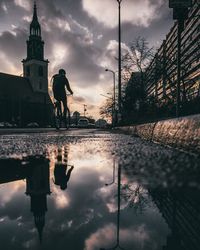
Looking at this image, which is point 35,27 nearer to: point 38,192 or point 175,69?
point 175,69

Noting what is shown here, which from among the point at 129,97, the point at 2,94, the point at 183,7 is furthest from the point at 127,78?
the point at 2,94

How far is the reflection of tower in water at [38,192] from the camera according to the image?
0.82 m

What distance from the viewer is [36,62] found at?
7906 centimetres

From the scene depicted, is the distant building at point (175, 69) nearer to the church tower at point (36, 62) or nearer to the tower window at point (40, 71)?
the church tower at point (36, 62)

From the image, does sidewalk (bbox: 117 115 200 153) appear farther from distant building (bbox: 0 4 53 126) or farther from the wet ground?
distant building (bbox: 0 4 53 126)

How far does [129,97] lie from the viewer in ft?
137

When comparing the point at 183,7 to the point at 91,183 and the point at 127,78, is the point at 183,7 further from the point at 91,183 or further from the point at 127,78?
the point at 127,78

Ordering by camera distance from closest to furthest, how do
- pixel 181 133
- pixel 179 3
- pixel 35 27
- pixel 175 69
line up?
pixel 181 133 → pixel 179 3 → pixel 175 69 → pixel 35 27

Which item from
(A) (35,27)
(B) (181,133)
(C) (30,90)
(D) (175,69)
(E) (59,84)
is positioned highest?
(A) (35,27)

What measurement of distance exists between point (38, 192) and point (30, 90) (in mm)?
80502

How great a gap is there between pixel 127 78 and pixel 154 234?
116ft

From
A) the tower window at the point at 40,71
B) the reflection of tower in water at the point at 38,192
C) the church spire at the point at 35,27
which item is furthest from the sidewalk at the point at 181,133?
the church spire at the point at 35,27

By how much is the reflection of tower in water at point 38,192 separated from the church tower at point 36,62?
79.9 metres

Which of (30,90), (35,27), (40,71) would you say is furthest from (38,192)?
(35,27)
